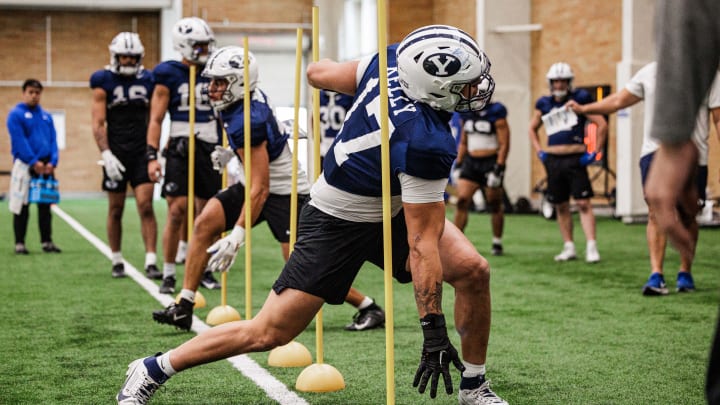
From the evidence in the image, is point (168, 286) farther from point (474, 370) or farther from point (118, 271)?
point (474, 370)

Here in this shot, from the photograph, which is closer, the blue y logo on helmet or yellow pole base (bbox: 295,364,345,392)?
the blue y logo on helmet

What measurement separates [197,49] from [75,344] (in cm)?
324

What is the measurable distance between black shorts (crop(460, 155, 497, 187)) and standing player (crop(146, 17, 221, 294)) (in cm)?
424

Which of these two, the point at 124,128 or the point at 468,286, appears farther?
the point at 124,128

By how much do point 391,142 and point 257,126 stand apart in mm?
2907

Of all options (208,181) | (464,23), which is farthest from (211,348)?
(464,23)

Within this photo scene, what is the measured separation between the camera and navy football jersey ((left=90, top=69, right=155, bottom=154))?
10.5 metres

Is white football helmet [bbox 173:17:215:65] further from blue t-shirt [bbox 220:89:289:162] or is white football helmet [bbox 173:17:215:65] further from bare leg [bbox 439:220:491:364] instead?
bare leg [bbox 439:220:491:364]

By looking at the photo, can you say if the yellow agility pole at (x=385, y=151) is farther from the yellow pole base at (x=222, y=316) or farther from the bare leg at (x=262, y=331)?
the yellow pole base at (x=222, y=316)

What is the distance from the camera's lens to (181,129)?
31.3ft

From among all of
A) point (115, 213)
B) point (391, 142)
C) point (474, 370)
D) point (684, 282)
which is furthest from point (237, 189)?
point (684, 282)

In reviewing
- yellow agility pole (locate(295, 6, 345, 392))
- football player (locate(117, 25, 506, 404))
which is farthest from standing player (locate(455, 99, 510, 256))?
football player (locate(117, 25, 506, 404))

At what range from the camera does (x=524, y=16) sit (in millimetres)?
23094

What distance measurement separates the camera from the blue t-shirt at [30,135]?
13844 mm
